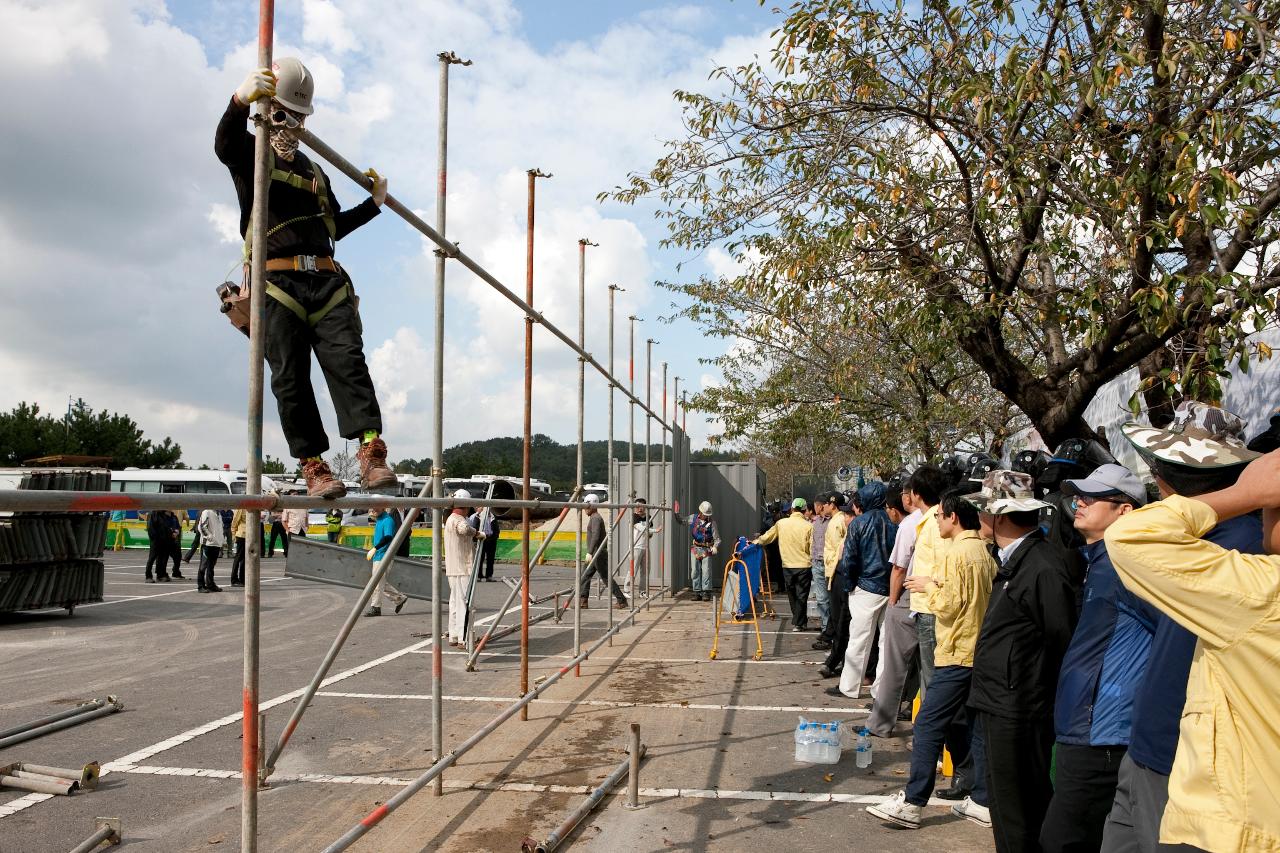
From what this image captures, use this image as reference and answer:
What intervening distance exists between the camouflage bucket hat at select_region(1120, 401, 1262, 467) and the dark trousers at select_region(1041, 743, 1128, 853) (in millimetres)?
1332

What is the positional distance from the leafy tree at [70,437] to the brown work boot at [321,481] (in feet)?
133

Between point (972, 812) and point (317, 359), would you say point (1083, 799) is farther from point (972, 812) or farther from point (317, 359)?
point (317, 359)

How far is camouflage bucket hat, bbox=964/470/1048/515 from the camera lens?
172 inches

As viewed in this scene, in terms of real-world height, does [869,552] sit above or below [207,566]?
above

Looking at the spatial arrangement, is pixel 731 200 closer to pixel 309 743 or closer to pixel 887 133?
pixel 887 133

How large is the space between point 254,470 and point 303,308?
86 cm

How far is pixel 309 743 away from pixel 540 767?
1692mm

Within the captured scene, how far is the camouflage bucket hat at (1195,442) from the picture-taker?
2.45m

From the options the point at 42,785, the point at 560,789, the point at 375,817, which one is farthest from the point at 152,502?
the point at 42,785

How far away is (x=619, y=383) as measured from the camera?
10.8 metres

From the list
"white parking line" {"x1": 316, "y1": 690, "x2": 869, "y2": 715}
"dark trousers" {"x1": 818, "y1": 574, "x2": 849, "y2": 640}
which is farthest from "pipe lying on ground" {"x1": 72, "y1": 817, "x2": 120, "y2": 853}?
"dark trousers" {"x1": 818, "y1": 574, "x2": 849, "y2": 640}

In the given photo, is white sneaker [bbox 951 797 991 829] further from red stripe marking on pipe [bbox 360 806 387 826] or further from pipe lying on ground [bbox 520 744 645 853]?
red stripe marking on pipe [bbox 360 806 387 826]

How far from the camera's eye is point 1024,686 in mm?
4051

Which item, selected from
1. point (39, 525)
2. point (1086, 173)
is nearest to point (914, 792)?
point (1086, 173)
